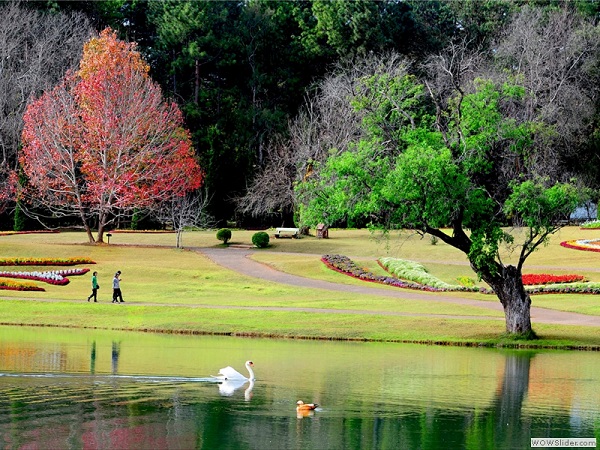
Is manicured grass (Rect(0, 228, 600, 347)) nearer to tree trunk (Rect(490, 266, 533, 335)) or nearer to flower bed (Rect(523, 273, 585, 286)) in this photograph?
tree trunk (Rect(490, 266, 533, 335))

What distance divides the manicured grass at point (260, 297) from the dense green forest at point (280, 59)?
40.8 ft

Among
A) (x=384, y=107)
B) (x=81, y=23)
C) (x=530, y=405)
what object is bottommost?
(x=530, y=405)

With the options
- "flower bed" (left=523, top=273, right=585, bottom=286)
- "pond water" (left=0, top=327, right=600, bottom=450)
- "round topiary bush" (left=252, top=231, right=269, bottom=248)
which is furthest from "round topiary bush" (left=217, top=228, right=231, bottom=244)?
"pond water" (left=0, top=327, right=600, bottom=450)

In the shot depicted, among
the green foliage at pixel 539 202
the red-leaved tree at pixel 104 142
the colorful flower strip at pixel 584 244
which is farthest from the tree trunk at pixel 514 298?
the red-leaved tree at pixel 104 142

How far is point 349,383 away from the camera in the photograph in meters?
24.1

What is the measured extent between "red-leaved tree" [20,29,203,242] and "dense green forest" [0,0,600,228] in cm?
1086

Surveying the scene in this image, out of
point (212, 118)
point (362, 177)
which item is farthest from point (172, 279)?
point (212, 118)

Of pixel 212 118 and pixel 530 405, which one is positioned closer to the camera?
pixel 530 405

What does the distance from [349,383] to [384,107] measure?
10255mm

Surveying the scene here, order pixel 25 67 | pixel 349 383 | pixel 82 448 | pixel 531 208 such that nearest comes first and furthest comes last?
pixel 82 448 → pixel 349 383 → pixel 531 208 → pixel 25 67

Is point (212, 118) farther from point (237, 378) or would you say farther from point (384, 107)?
point (237, 378)

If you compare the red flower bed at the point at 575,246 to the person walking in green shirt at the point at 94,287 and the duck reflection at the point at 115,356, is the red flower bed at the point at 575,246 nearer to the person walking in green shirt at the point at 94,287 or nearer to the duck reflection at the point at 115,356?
the person walking in green shirt at the point at 94,287

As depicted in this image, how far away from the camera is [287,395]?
2241 cm

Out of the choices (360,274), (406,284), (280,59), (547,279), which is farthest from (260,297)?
(280,59)
